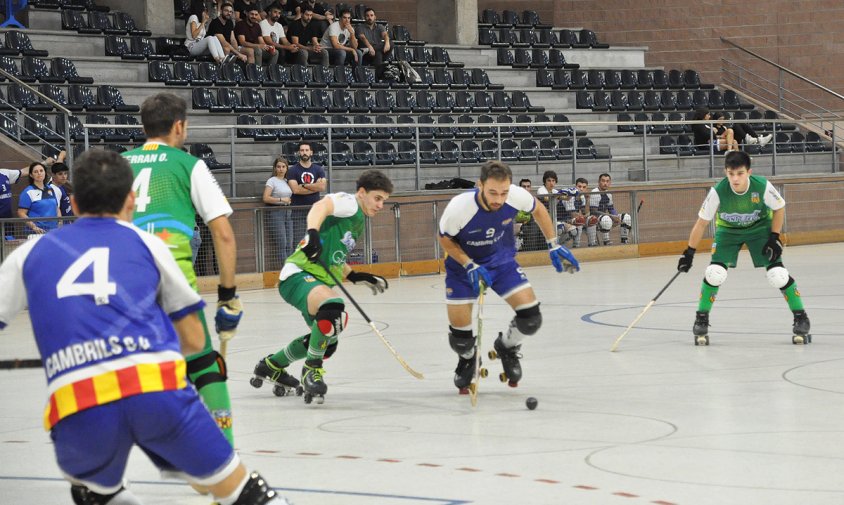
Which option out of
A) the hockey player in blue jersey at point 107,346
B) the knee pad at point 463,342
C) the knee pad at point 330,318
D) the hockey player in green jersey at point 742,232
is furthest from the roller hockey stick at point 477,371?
the hockey player in blue jersey at point 107,346

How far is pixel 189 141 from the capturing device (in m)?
18.8

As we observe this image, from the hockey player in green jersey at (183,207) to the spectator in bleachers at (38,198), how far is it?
1002 cm

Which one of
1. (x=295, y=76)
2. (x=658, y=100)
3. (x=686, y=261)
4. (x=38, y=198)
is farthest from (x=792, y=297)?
(x=658, y=100)

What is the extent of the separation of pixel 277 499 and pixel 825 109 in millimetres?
25960

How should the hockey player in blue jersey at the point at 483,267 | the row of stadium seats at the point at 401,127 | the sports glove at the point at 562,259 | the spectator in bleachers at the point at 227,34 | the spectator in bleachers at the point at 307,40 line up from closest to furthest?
1. the hockey player in blue jersey at the point at 483,267
2. the sports glove at the point at 562,259
3. the row of stadium seats at the point at 401,127
4. the spectator in bleachers at the point at 227,34
5. the spectator in bleachers at the point at 307,40

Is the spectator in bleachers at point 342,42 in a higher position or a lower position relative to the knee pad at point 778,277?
higher

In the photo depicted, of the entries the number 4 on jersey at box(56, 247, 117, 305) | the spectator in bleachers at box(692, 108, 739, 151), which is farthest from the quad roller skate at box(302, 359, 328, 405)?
the spectator in bleachers at box(692, 108, 739, 151)

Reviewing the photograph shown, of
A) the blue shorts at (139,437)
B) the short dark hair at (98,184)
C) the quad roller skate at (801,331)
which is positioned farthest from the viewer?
the quad roller skate at (801,331)

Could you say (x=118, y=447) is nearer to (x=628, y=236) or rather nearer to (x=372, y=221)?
(x=372, y=221)

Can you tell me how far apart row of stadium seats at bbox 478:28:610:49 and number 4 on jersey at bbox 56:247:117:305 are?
2399 centimetres

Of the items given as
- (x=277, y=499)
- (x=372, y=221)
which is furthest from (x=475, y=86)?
(x=277, y=499)

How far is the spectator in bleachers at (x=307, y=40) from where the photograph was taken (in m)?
22.8

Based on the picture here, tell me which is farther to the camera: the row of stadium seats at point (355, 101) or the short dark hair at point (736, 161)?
the row of stadium seats at point (355, 101)

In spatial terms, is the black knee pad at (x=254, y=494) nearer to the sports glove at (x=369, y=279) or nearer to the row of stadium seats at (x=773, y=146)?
the sports glove at (x=369, y=279)
